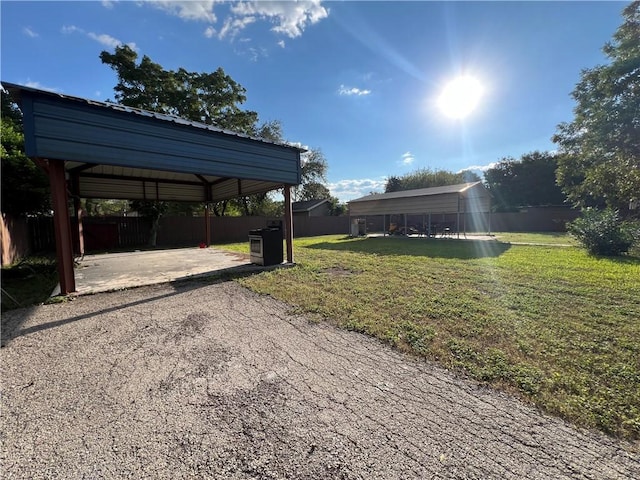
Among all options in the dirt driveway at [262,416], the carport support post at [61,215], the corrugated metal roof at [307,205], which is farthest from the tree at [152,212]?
the corrugated metal roof at [307,205]

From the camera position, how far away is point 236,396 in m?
2.03

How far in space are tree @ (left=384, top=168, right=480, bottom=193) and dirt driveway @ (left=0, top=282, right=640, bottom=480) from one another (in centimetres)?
3781

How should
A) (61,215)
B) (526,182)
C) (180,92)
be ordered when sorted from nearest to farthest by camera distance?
(61,215) < (180,92) < (526,182)

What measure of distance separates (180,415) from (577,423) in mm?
2576

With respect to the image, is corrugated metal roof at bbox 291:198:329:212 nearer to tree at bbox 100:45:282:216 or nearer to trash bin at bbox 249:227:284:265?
tree at bbox 100:45:282:216

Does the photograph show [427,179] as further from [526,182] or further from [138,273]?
[138,273]

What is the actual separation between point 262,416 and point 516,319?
3301 mm

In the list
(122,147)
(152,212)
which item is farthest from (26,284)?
(152,212)

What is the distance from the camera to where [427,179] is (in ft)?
122

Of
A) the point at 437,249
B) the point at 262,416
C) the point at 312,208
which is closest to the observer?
the point at 262,416

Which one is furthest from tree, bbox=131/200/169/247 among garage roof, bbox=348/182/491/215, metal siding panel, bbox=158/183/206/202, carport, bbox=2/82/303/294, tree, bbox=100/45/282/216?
garage roof, bbox=348/182/491/215

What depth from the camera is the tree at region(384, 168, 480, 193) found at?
36.4 m

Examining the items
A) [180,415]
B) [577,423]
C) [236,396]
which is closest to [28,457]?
[180,415]

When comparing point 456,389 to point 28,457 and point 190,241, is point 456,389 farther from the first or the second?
point 190,241
